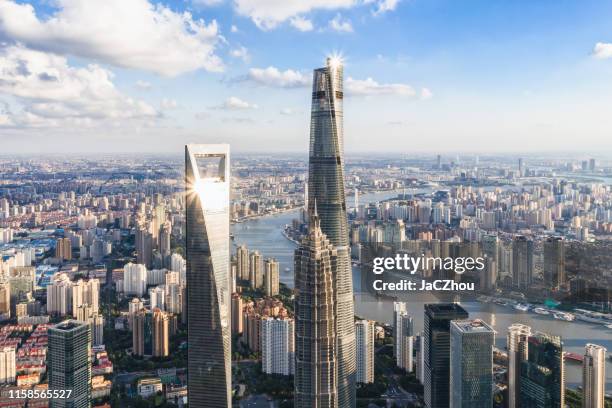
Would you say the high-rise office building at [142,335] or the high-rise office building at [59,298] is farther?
the high-rise office building at [59,298]

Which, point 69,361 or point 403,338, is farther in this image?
point 403,338

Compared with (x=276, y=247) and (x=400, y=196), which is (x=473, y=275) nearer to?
(x=276, y=247)

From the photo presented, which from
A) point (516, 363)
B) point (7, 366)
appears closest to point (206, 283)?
point (7, 366)

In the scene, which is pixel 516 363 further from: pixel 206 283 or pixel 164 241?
pixel 164 241

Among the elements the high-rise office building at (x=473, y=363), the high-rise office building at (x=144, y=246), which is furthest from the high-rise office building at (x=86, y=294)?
the high-rise office building at (x=473, y=363)

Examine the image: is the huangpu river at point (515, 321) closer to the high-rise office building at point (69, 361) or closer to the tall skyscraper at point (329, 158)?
the tall skyscraper at point (329, 158)

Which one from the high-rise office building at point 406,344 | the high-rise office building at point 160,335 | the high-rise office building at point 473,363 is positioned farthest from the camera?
the high-rise office building at point 160,335
